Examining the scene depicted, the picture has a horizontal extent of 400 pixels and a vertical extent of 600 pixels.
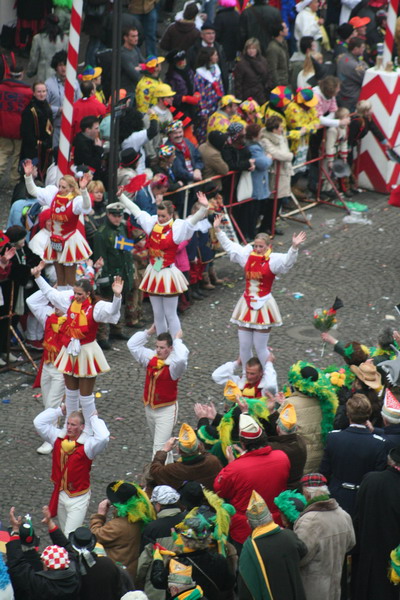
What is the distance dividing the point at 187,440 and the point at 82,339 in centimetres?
241

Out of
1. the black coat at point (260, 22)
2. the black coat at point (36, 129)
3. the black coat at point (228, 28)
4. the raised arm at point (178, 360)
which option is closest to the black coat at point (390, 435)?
the raised arm at point (178, 360)

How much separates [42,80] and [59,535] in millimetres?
10935

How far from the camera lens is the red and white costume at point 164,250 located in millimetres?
12422

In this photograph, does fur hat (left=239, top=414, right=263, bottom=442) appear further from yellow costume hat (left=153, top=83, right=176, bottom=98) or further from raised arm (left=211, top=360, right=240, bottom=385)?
yellow costume hat (left=153, top=83, right=176, bottom=98)

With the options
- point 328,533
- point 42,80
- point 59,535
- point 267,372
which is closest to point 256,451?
point 328,533

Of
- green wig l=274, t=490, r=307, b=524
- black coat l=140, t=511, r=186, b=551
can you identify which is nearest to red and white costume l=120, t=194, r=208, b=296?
green wig l=274, t=490, r=307, b=524

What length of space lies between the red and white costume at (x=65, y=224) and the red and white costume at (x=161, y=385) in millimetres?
2169

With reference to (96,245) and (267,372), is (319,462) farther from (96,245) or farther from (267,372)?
(96,245)

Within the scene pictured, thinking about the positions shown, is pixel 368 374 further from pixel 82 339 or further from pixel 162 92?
pixel 162 92

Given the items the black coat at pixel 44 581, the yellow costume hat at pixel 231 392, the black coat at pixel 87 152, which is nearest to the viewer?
the black coat at pixel 44 581

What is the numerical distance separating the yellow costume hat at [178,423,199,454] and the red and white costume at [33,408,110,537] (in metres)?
0.74

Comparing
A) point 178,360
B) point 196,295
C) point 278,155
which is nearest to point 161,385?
point 178,360

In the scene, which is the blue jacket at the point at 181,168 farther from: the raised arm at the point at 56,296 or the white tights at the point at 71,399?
the white tights at the point at 71,399

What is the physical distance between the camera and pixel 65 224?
12594mm
